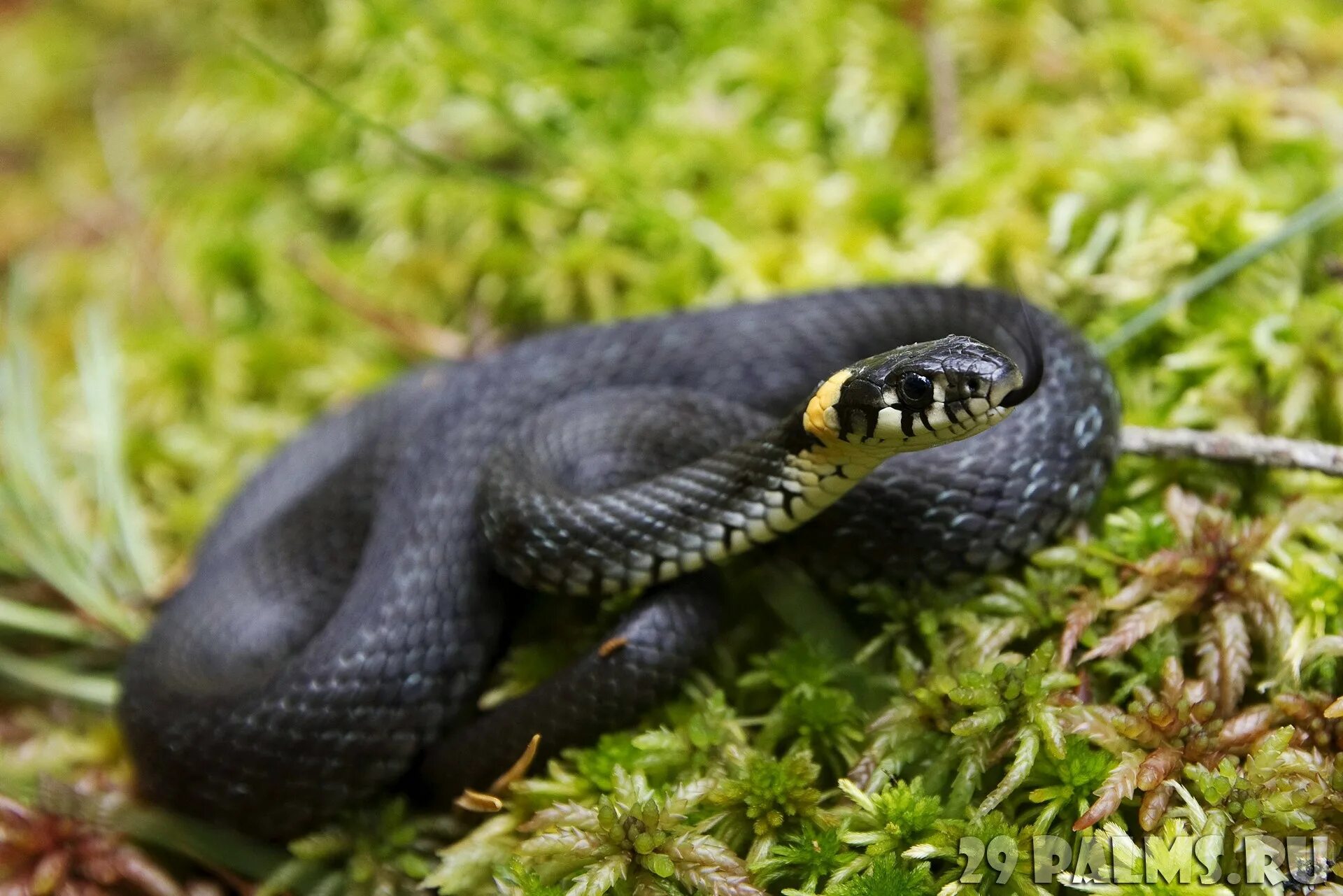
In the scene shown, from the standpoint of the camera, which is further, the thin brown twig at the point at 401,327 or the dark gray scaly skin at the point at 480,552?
the thin brown twig at the point at 401,327

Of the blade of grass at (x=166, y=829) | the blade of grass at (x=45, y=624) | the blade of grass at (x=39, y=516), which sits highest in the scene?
the blade of grass at (x=39, y=516)

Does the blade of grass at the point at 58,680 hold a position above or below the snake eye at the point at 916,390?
below

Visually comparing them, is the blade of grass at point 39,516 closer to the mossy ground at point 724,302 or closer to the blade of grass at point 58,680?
the mossy ground at point 724,302

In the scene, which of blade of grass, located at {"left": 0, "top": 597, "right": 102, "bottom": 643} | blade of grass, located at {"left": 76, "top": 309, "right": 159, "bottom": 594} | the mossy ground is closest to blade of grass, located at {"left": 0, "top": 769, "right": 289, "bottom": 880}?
the mossy ground

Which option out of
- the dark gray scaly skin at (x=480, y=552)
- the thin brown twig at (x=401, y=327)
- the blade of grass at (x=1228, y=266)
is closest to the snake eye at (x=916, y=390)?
the dark gray scaly skin at (x=480, y=552)

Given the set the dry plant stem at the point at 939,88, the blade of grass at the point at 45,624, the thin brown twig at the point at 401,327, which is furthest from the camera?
the dry plant stem at the point at 939,88

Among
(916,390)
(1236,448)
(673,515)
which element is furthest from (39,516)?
(1236,448)

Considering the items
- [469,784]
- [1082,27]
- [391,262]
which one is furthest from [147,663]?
[1082,27]

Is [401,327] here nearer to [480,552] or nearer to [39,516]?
[39,516]

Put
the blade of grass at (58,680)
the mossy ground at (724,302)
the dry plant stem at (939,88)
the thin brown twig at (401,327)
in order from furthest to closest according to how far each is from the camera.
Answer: the dry plant stem at (939,88) < the thin brown twig at (401,327) < the blade of grass at (58,680) < the mossy ground at (724,302)
